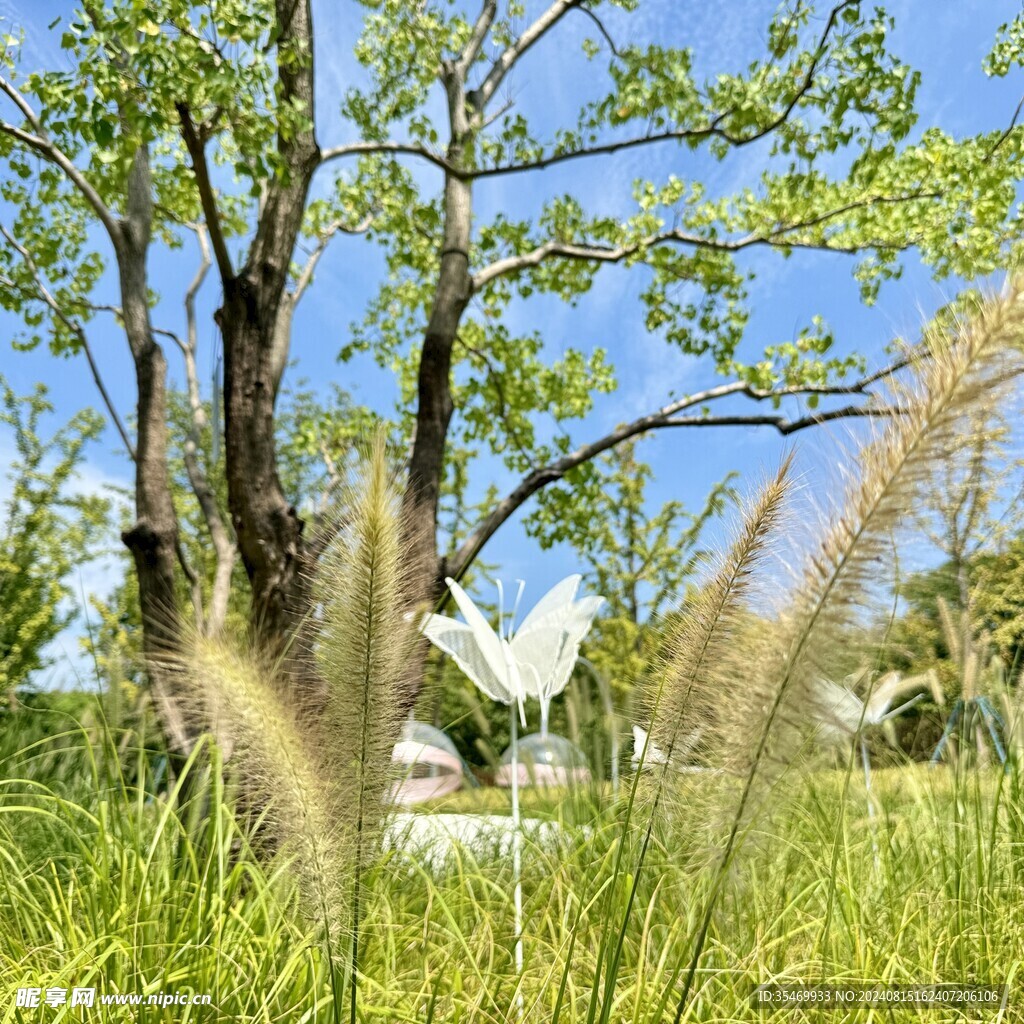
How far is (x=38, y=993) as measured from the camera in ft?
4.03

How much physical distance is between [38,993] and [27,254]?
702 cm

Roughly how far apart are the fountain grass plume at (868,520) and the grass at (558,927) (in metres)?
0.11

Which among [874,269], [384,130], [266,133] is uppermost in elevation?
[384,130]

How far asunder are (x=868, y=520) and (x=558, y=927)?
1.32 m

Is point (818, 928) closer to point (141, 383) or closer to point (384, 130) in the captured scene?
point (141, 383)

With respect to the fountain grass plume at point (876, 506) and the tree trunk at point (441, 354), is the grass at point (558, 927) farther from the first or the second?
the tree trunk at point (441, 354)

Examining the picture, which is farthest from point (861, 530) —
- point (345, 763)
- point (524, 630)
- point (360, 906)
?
point (524, 630)

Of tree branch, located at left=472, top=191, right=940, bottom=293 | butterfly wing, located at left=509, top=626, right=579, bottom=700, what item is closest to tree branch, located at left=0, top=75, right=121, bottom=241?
tree branch, located at left=472, top=191, right=940, bottom=293

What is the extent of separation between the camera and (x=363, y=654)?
3.07 feet

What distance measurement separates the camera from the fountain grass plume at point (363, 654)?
3.01 ft

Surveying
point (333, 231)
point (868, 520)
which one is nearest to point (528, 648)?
point (868, 520)

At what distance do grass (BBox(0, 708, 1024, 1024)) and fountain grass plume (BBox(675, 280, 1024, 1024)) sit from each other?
111mm

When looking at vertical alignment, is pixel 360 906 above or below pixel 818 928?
above

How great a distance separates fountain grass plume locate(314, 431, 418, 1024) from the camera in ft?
3.01
